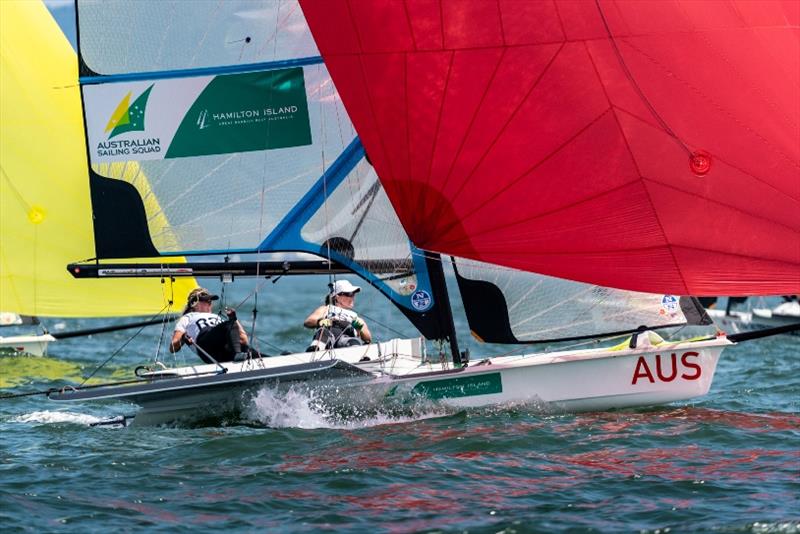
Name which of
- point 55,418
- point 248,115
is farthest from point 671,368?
point 55,418

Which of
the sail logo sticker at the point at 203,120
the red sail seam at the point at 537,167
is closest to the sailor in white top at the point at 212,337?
the sail logo sticker at the point at 203,120

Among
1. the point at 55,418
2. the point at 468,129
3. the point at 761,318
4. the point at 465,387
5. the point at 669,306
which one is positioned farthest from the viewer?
the point at 761,318

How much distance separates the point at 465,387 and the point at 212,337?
6.75 ft

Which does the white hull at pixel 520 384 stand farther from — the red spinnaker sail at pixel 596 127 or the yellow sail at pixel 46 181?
the yellow sail at pixel 46 181

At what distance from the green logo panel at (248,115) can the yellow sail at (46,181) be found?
2.86 metres

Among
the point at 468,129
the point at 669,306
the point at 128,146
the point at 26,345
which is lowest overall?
the point at 669,306

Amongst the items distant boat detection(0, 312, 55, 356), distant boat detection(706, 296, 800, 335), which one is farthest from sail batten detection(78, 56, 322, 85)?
distant boat detection(706, 296, 800, 335)

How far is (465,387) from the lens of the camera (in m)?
9.88

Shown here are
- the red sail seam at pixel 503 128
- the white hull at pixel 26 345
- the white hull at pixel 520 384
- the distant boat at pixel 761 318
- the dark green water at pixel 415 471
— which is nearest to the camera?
the dark green water at pixel 415 471

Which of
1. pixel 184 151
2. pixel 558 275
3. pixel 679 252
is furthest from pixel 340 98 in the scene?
pixel 679 252

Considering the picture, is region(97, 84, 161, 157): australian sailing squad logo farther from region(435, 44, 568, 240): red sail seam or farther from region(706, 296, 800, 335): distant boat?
region(706, 296, 800, 335): distant boat

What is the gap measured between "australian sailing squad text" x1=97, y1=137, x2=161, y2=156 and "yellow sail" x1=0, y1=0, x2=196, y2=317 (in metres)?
2.54

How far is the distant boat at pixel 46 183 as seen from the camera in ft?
45.1

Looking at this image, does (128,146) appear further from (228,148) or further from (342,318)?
(342,318)
